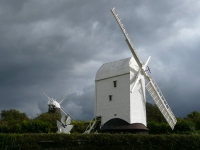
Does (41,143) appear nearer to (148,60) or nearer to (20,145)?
(20,145)

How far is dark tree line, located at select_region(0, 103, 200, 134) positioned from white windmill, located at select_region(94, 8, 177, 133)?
77.1 inches

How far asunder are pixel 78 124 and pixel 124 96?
12.9 meters

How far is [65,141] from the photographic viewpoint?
2147 cm

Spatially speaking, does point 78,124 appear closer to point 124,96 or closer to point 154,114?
point 124,96

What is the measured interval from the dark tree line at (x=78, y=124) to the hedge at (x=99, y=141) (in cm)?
761

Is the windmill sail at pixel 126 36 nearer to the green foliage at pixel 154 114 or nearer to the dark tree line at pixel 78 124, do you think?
the dark tree line at pixel 78 124

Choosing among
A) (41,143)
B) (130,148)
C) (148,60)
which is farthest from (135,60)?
(41,143)

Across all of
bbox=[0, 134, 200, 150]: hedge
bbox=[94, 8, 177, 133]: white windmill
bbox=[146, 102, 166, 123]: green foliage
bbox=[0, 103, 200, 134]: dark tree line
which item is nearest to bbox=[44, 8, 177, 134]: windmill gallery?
bbox=[94, 8, 177, 133]: white windmill

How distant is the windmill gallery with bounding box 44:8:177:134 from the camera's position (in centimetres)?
2612

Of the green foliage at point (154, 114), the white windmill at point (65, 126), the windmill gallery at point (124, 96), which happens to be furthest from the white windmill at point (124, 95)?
the green foliage at point (154, 114)

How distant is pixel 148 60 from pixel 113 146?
1024 centimetres

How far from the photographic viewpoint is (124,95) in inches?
1045

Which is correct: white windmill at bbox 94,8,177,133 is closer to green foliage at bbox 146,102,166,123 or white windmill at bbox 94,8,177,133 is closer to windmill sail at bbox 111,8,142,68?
windmill sail at bbox 111,8,142,68

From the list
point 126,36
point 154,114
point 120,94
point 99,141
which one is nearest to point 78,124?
point 120,94
